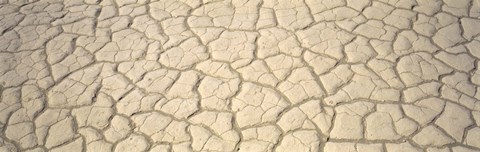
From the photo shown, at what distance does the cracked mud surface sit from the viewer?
8.00ft

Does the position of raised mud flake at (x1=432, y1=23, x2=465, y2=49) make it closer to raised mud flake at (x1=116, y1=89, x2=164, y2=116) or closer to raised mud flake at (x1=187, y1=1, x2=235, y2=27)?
raised mud flake at (x1=187, y1=1, x2=235, y2=27)

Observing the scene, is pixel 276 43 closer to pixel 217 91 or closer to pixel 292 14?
pixel 292 14

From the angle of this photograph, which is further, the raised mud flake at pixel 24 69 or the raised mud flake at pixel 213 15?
the raised mud flake at pixel 213 15

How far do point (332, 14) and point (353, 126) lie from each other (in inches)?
45.2

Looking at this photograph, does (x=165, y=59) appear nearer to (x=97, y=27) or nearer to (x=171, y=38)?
(x=171, y=38)

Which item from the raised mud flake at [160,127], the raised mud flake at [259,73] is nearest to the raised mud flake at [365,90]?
the raised mud flake at [259,73]

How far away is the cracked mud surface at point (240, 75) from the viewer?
244 cm

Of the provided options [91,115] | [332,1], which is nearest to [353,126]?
[332,1]

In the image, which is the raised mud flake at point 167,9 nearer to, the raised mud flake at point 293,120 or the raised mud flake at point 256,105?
the raised mud flake at point 256,105

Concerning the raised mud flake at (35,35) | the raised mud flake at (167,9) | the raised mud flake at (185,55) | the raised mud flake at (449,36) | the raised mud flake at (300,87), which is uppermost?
the raised mud flake at (167,9)

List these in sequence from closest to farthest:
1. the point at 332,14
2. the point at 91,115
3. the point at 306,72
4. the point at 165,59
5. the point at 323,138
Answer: the point at 323,138 → the point at 91,115 → the point at 306,72 → the point at 165,59 → the point at 332,14

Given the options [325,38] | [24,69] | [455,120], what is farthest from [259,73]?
[24,69]

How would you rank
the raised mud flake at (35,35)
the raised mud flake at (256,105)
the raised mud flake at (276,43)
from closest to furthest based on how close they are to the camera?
1. the raised mud flake at (256,105)
2. the raised mud flake at (276,43)
3. the raised mud flake at (35,35)

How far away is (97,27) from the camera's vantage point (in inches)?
131
